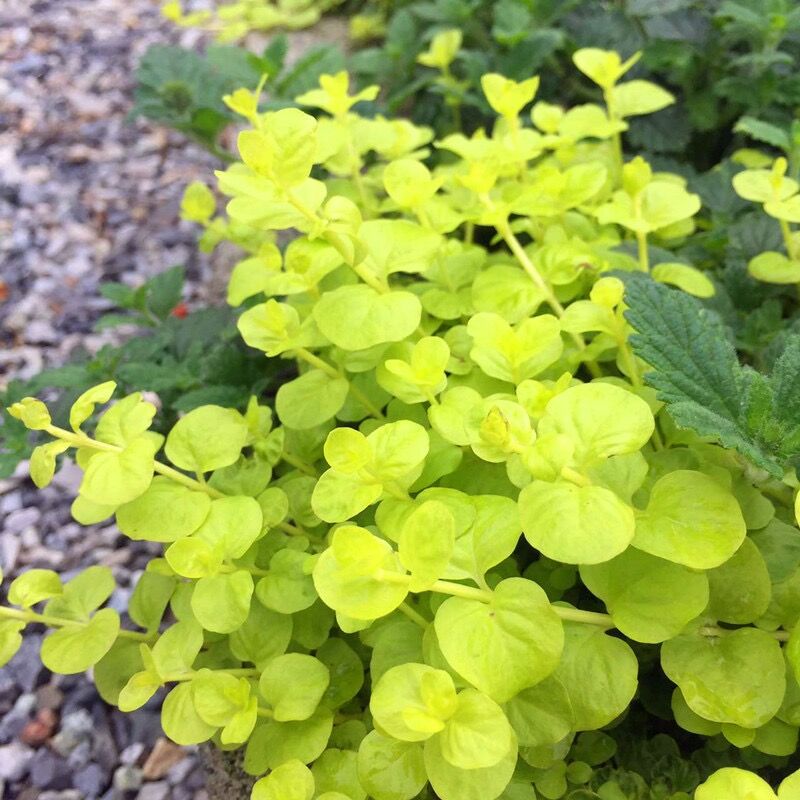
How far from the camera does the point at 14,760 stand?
136cm

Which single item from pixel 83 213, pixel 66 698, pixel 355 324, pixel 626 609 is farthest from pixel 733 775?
pixel 83 213

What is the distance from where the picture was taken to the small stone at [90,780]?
132 centimetres

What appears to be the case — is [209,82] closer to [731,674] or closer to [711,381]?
[711,381]

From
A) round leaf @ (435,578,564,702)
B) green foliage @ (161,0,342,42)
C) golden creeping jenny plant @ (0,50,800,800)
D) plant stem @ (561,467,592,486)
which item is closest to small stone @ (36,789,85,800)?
golden creeping jenny plant @ (0,50,800,800)

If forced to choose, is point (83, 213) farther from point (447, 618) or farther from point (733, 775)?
point (733, 775)

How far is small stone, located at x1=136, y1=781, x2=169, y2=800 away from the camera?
1295 millimetres

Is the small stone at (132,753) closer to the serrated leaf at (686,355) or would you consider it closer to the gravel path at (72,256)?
the gravel path at (72,256)

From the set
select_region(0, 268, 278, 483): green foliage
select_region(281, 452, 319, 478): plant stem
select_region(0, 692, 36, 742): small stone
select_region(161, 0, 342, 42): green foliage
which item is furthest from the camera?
select_region(161, 0, 342, 42): green foliage

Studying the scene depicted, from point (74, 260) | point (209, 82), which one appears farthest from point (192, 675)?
point (74, 260)

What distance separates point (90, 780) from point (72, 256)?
1.52 metres

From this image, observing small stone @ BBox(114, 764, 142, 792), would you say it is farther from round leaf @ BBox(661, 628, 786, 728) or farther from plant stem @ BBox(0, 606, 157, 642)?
round leaf @ BBox(661, 628, 786, 728)

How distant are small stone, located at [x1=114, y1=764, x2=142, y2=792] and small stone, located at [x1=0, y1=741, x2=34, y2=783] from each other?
168 mm

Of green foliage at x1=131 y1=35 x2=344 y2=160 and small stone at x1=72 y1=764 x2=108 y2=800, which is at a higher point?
green foliage at x1=131 y1=35 x2=344 y2=160

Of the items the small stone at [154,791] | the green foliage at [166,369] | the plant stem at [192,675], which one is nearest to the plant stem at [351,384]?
the green foliage at [166,369]
